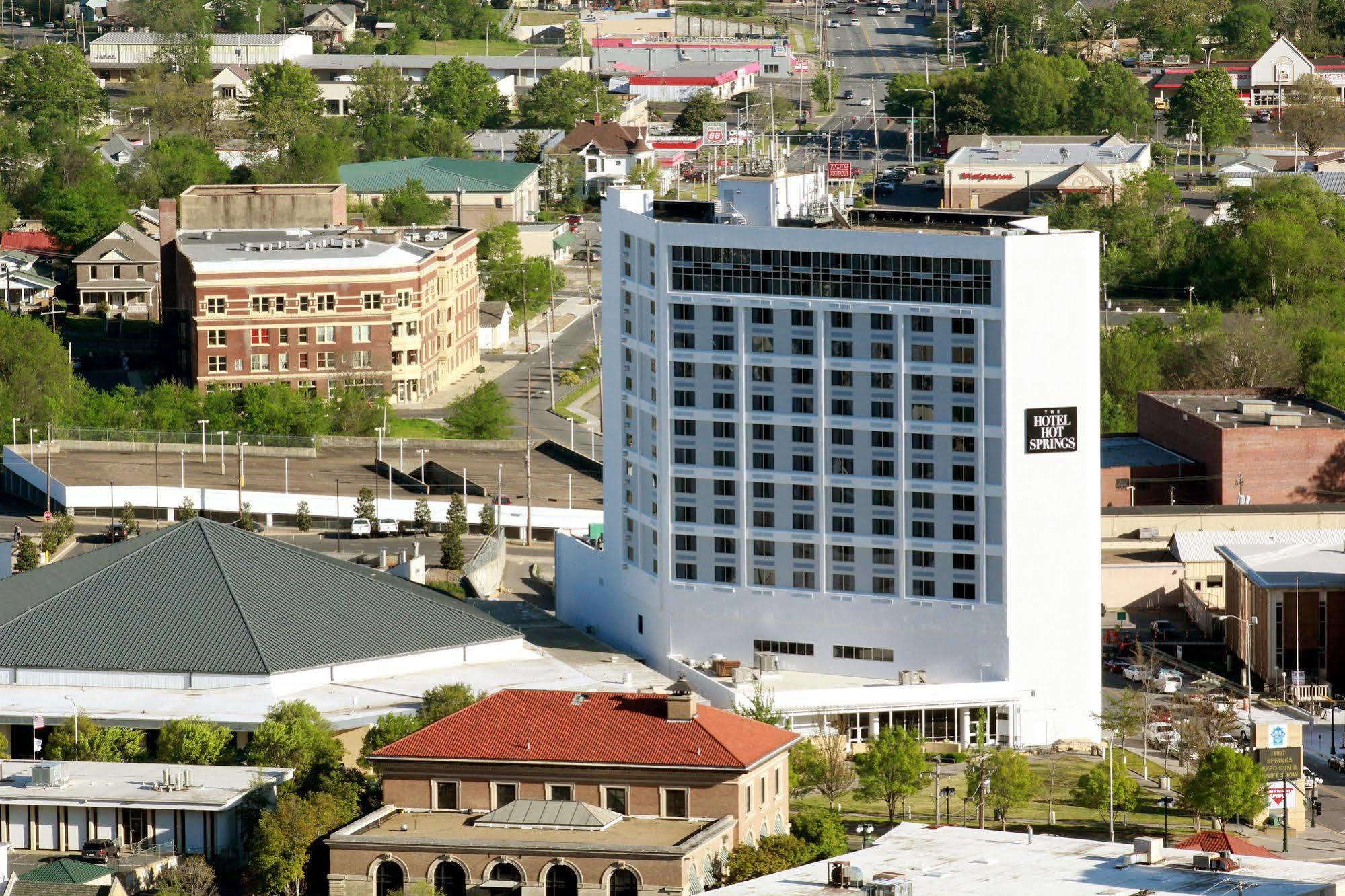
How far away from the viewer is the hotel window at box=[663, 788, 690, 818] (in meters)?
103

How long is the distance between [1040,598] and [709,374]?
16449 millimetres

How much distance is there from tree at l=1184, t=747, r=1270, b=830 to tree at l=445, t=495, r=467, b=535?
5698 centimetres

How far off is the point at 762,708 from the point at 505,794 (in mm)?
17228

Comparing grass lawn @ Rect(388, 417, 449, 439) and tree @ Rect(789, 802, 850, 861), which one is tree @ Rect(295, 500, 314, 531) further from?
tree @ Rect(789, 802, 850, 861)

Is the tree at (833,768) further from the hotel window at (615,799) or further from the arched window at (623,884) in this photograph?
the arched window at (623,884)

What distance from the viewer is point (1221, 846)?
314ft

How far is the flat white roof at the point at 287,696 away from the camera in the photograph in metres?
117

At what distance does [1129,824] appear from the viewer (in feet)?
368

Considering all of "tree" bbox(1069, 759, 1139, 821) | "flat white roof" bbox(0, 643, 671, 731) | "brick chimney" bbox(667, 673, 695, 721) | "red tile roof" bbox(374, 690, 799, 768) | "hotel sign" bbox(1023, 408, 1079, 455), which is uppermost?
"hotel sign" bbox(1023, 408, 1079, 455)

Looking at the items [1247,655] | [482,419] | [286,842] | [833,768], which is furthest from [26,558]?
[1247,655]

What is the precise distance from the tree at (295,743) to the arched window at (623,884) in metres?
14.9

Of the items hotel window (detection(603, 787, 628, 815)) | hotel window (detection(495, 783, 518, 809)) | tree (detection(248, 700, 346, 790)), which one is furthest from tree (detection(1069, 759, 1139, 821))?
tree (detection(248, 700, 346, 790))

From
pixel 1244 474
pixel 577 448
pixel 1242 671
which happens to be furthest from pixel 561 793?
pixel 577 448

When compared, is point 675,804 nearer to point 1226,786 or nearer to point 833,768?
point 833,768
